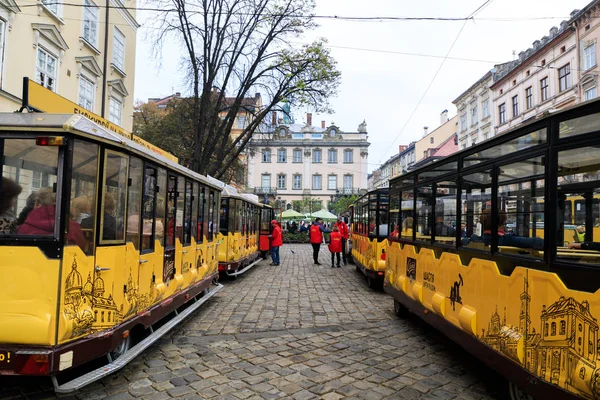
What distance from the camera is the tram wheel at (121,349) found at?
4.34m

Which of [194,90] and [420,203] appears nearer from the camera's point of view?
[420,203]

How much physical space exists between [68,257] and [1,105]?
10.8 meters

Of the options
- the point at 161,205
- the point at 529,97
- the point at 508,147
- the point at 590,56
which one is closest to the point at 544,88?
the point at 529,97

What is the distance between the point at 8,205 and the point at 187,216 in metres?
3.25

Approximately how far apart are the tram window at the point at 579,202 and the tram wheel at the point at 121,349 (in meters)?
4.29

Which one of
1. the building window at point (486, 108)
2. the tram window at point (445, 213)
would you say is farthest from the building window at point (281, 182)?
the tram window at point (445, 213)

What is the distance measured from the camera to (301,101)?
19.7m

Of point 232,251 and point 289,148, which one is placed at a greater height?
point 289,148

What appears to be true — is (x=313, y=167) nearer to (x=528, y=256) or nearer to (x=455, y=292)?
(x=455, y=292)

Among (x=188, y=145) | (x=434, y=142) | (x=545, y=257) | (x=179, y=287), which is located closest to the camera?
(x=545, y=257)

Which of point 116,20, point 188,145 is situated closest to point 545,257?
point 116,20

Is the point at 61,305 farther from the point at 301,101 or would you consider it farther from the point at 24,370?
the point at 301,101

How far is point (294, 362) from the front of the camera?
495cm

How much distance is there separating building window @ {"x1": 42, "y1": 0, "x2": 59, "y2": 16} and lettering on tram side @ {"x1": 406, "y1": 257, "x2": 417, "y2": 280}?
13.8 metres
